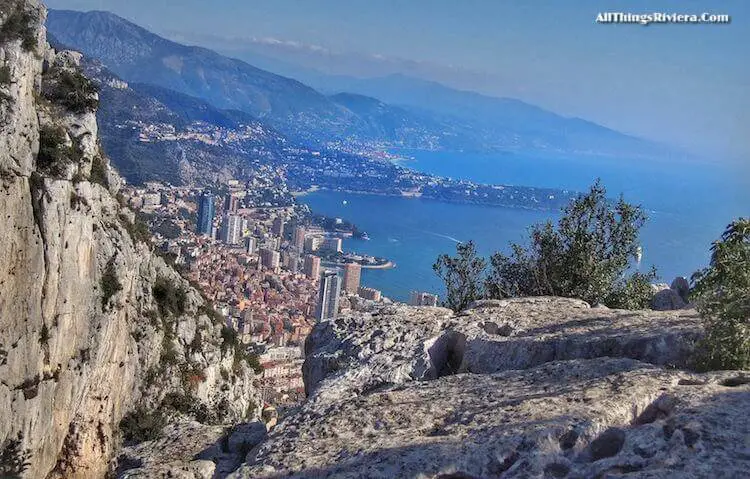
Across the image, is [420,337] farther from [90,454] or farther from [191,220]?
[191,220]

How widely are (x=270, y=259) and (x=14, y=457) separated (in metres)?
53.0

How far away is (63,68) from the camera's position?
15.6 m

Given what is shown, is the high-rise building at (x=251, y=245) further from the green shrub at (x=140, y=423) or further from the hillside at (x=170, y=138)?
the green shrub at (x=140, y=423)

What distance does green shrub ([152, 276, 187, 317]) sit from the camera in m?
17.9

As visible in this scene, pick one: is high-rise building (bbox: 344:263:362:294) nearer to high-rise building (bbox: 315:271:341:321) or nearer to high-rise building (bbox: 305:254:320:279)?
high-rise building (bbox: 315:271:341:321)

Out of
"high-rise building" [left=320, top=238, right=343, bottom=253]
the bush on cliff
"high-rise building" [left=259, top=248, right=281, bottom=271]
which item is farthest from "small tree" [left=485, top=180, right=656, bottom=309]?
"high-rise building" [left=320, top=238, right=343, bottom=253]

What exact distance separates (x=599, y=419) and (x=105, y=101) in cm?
9399

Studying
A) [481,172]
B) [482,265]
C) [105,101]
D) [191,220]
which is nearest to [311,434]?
[482,265]

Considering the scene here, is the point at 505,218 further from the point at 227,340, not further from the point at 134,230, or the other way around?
the point at 134,230

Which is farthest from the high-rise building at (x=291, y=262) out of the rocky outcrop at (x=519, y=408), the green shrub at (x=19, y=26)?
the rocky outcrop at (x=519, y=408)

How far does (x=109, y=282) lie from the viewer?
14773 millimetres

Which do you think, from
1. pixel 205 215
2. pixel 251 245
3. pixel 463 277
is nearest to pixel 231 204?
pixel 205 215

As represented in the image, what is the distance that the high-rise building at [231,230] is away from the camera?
72.2 meters

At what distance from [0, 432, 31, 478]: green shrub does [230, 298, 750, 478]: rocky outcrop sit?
308 inches
